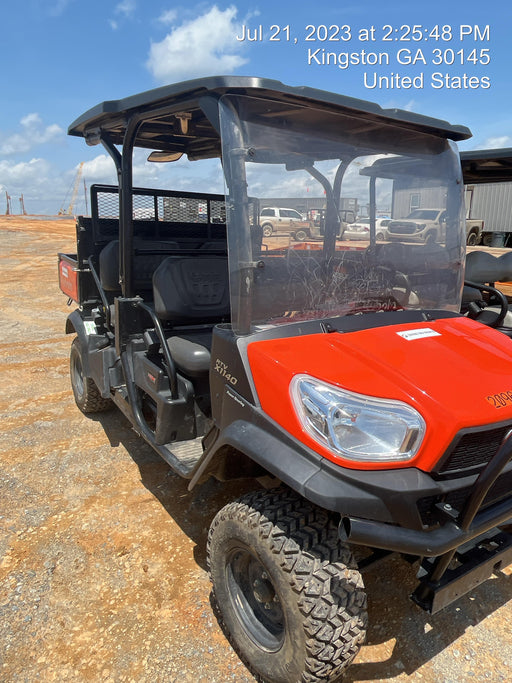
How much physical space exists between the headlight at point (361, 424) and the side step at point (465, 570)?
1.83 ft

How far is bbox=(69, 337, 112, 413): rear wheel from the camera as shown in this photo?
4156mm

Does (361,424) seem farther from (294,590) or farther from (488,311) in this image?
(488,311)

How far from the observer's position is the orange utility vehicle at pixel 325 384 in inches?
63.7

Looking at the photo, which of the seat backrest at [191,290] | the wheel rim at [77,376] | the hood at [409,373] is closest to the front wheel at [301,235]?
the hood at [409,373]

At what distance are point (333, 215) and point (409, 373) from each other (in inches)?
34.4

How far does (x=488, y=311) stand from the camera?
389 cm

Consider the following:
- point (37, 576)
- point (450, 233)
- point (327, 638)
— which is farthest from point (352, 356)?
point (37, 576)

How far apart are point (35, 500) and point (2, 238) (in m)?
19.7

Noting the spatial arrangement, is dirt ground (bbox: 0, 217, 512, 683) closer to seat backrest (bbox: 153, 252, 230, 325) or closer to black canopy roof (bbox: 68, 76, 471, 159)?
seat backrest (bbox: 153, 252, 230, 325)

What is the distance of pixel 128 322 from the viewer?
3.15 m

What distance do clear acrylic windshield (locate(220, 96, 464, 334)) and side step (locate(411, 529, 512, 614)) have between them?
1.09 metres

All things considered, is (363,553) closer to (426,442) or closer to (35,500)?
(426,442)

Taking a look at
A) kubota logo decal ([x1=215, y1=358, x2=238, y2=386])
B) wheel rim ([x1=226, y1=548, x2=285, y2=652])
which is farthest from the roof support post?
wheel rim ([x1=226, y1=548, x2=285, y2=652])

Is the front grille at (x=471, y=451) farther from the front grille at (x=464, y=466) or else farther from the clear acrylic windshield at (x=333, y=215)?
the clear acrylic windshield at (x=333, y=215)
